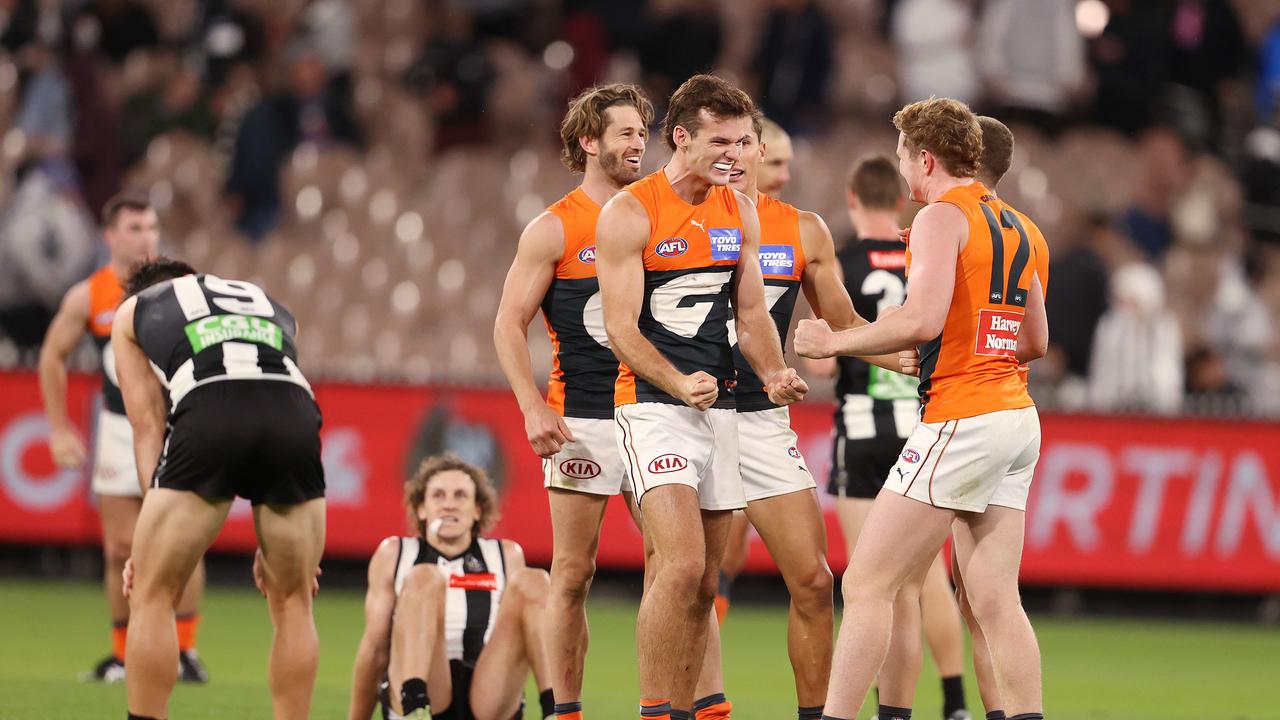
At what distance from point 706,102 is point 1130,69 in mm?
13409

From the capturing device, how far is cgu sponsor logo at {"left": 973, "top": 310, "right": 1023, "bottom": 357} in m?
6.65

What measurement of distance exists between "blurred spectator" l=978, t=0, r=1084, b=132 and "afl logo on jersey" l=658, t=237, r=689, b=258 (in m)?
12.3

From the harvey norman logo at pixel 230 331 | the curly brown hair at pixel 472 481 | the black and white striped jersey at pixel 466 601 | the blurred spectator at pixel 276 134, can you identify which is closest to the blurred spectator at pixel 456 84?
the blurred spectator at pixel 276 134

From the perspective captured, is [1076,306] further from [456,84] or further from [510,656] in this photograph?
[510,656]

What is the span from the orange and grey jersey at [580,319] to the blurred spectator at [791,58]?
35.7 ft

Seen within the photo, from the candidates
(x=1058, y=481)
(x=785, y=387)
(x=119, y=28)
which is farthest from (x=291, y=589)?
(x=119, y=28)

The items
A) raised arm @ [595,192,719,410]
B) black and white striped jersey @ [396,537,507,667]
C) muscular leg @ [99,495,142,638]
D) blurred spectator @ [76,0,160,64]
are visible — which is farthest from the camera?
blurred spectator @ [76,0,160,64]

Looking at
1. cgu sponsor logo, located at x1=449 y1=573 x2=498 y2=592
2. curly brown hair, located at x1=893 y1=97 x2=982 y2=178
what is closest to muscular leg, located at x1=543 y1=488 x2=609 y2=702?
cgu sponsor logo, located at x1=449 y1=573 x2=498 y2=592

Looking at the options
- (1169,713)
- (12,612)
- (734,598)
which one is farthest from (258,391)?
(734,598)

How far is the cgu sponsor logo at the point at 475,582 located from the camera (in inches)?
333

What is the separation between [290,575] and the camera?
715 cm

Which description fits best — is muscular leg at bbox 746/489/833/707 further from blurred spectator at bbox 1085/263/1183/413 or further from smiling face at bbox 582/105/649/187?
blurred spectator at bbox 1085/263/1183/413

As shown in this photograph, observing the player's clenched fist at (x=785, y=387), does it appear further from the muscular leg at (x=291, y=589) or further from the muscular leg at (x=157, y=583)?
the muscular leg at (x=157, y=583)

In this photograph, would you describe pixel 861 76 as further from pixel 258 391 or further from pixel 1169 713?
pixel 258 391
